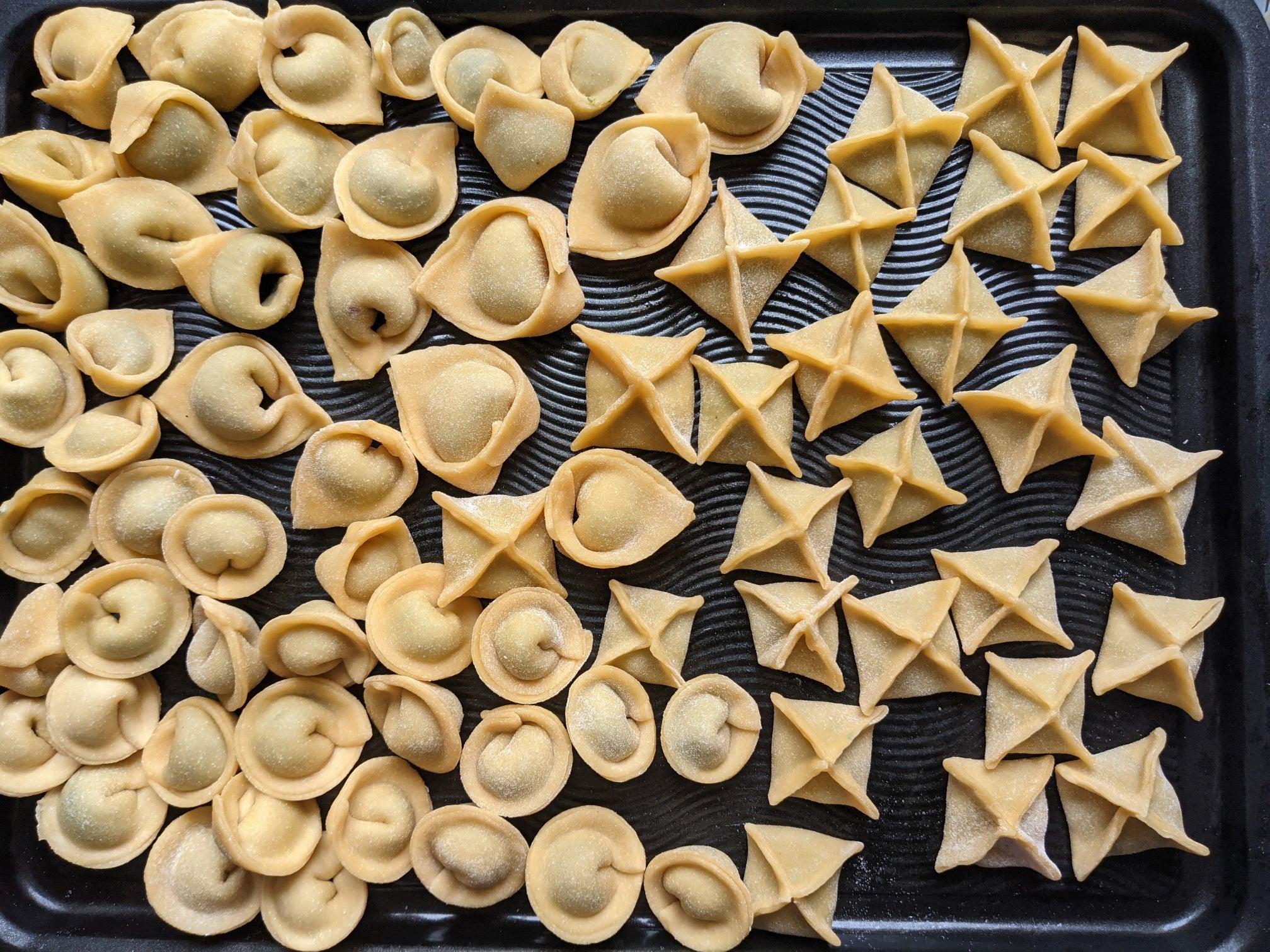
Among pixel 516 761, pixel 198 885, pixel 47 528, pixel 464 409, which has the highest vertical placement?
pixel 464 409

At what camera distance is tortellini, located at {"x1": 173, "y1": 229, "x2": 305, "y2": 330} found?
163 cm

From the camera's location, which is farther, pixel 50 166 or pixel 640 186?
pixel 50 166

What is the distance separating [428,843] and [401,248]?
1.23 meters

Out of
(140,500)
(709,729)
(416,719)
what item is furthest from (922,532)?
(140,500)

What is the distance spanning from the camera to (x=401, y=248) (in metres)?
1.72

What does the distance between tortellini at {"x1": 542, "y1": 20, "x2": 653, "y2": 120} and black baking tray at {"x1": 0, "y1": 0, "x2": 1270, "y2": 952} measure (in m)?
0.06

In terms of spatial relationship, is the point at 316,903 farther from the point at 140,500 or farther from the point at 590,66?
the point at 590,66

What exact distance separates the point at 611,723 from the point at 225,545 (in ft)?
2.77

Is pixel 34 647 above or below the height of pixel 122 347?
below

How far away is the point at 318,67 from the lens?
1.66m

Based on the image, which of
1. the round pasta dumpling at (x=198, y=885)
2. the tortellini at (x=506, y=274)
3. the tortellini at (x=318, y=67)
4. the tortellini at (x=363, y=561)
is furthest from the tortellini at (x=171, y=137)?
the round pasta dumpling at (x=198, y=885)

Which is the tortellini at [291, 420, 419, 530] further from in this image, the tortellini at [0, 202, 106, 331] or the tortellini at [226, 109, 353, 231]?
the tortellini at [0, 202, 106, 331]

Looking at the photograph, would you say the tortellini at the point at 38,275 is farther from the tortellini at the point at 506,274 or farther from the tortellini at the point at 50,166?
the tortellini at the point at 506,274

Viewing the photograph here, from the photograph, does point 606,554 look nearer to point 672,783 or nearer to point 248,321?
point 672,783
